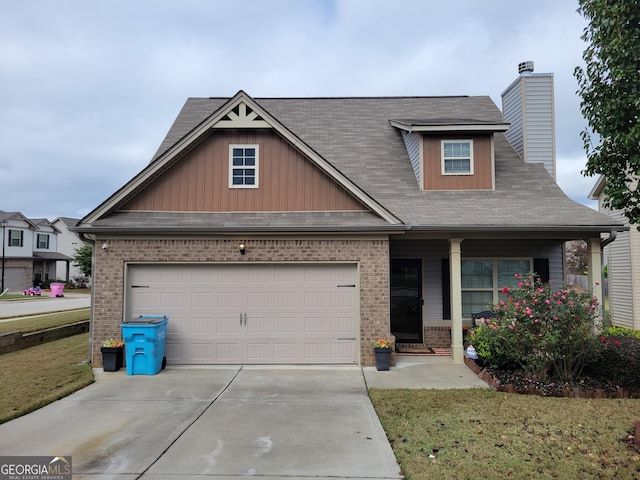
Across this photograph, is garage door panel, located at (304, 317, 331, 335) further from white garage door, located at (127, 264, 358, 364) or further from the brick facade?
the brick facade

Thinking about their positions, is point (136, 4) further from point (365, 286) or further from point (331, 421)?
point (331, 421)

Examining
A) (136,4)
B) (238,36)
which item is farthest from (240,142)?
(238,36)

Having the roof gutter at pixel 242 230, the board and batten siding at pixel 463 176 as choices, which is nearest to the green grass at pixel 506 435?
the roof gutter at pixel 242 230

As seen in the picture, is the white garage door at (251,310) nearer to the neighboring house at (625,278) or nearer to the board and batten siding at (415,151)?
the board and batten siding at (415,151)

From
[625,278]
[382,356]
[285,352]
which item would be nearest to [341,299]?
[382,356]

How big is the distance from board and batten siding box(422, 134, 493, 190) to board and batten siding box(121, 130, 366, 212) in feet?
10.3

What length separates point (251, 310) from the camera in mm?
9258

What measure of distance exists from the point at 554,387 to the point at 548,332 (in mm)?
919

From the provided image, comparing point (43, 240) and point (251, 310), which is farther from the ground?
point (43, 240)

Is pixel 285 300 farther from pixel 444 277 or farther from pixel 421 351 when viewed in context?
pixel 444 277

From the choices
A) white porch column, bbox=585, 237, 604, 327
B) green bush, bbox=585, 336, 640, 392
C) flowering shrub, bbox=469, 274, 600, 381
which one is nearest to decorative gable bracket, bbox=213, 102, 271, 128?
flowering shrub, bbox=469, 274, 600, 381

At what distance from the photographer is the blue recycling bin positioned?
8.34 meters

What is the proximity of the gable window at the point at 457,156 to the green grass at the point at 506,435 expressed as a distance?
6.46 meters

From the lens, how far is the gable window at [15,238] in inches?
1474
